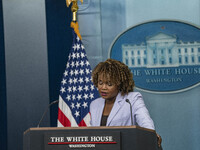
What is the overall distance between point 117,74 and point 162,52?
5.70 feet

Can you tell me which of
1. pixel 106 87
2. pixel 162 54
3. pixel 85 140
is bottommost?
pixel 85 140

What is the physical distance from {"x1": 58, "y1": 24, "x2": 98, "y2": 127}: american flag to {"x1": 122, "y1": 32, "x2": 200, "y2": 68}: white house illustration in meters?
0.62

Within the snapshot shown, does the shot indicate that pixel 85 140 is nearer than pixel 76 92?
Yes

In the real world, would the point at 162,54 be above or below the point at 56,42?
below

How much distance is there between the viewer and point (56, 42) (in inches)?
171

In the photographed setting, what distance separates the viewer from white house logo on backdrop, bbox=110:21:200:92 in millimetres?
4219

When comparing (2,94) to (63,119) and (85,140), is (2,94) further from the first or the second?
(85,140)

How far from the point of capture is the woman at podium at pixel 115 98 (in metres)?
2.58

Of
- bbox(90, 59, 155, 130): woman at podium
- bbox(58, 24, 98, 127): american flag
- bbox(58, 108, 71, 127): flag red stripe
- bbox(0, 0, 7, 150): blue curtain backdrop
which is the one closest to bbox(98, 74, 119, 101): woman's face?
bbox(90, 59, 155, 130): woman at podium

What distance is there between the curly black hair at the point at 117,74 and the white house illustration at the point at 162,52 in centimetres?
156

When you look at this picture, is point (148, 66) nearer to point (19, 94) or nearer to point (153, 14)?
point (153, 14)

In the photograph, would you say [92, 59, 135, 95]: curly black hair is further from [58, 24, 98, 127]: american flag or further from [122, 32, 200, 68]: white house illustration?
[122, 32, 200, 68]: white house illustration

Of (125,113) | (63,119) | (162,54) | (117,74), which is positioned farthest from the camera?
(162,54)

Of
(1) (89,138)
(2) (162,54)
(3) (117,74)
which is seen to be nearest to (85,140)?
(1) (89,138)
